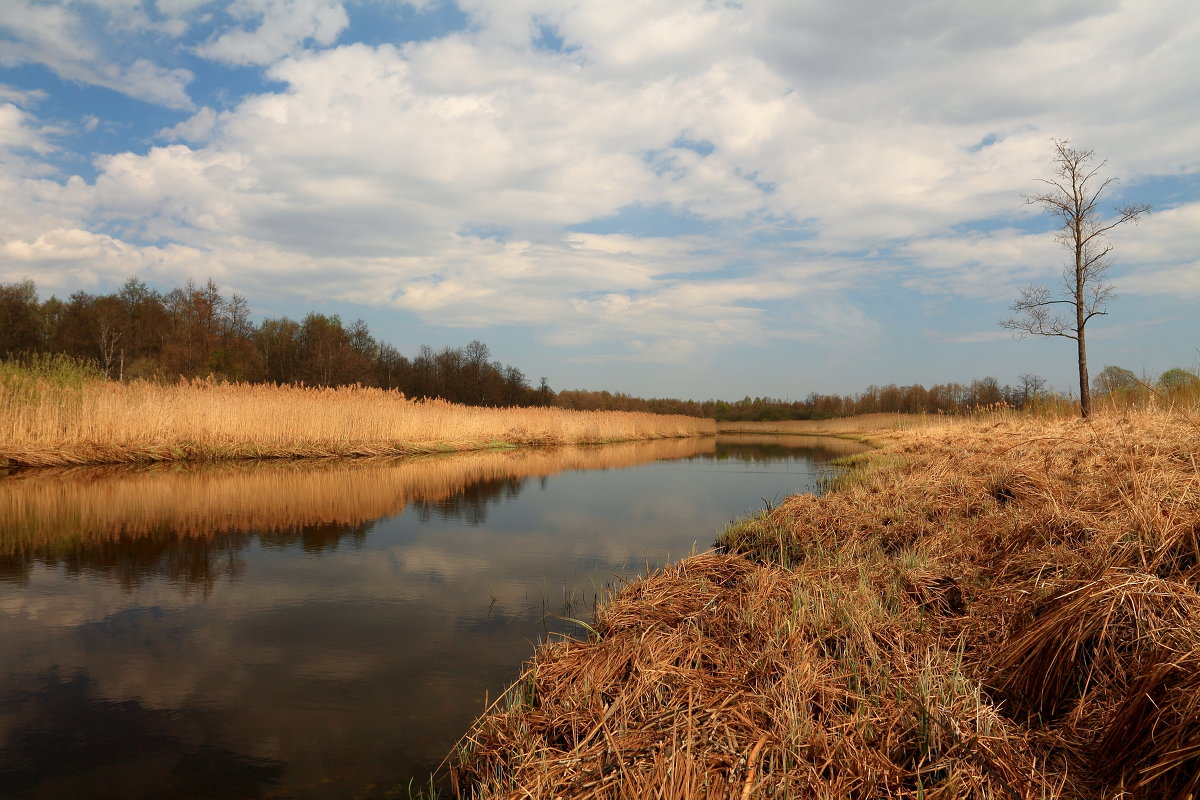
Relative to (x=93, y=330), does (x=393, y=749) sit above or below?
below

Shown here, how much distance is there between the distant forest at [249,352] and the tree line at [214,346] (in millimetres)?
74

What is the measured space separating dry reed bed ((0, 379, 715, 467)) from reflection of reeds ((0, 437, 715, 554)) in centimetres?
91

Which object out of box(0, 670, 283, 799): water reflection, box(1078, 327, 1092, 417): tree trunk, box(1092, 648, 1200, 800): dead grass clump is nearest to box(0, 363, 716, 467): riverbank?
box(0, 670, 283, 799): water reflection

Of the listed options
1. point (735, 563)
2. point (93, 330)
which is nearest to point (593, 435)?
point (735, 563)

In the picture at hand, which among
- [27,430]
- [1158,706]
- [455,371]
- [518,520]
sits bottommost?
[518,520]

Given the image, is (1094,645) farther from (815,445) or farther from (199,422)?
(815,445)

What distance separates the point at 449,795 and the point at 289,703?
111 centimetres

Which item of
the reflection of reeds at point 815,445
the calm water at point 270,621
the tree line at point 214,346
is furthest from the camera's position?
the tree line at point 214,346

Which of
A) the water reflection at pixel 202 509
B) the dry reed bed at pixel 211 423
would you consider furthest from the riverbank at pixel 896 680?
the dry reed bed at pixel 211 423

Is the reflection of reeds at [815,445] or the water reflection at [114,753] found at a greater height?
the water reflection at [114,753]

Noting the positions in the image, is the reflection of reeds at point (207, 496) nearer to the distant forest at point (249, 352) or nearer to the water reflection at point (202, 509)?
the water reflection at point (202, 509)

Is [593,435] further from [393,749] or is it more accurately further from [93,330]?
[93,330]

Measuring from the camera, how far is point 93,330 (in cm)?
3750

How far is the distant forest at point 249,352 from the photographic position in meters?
36.4
